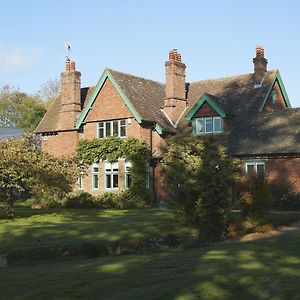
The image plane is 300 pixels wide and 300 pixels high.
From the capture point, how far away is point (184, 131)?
3781cm

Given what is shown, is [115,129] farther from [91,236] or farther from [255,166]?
[91,236]

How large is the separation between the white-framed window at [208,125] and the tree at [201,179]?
15744mm

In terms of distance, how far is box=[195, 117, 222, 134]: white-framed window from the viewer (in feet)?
120

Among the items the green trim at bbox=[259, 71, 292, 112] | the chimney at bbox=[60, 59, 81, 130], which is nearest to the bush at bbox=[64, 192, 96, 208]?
the chimney at bbox=[60, 59, 81, 130]

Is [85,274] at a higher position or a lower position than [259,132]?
lower

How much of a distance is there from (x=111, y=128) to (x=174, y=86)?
18.0 feet

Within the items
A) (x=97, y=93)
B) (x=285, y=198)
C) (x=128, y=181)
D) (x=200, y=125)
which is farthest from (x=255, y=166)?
(x=97, y=93)

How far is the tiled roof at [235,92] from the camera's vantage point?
37.8 metres

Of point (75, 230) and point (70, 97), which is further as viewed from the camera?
point (70, 97)

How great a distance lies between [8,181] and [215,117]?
51.1ft

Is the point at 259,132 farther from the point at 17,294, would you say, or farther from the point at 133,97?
the point at 17,294

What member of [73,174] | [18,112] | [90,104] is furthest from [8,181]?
[18,112]

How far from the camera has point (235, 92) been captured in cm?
3994

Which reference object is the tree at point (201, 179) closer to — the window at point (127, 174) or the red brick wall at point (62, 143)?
the window at point (127, 174)
